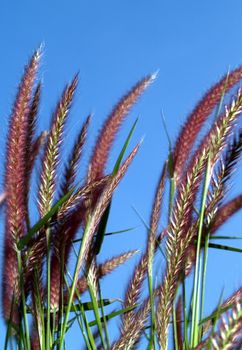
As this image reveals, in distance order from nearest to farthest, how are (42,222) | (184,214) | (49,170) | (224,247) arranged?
1. (184,214)
2. (42,222)
3. (49,170)
4. (224,247)

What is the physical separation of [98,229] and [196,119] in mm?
388

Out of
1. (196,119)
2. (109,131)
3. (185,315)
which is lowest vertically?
(185,315)

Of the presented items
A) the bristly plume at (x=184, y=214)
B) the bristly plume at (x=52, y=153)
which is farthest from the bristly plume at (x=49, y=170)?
the bristly plume at (x=184, y=214)

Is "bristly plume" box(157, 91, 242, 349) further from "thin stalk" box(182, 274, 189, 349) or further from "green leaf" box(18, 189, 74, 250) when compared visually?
"green leaf" box(18, 189, 74, 250)

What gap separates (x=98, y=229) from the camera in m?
1.79

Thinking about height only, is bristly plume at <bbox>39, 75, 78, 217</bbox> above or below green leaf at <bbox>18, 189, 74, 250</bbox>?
above

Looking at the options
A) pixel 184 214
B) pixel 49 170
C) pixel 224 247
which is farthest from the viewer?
pixel 224 247

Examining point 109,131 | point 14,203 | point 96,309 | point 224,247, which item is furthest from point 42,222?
point 224,247

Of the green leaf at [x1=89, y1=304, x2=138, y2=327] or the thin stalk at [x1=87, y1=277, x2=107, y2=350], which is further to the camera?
the green leaf at [x1=89, y1=304, x2=138, y2=327]

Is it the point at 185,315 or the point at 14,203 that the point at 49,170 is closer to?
the point at 14,203

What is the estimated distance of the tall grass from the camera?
150cm

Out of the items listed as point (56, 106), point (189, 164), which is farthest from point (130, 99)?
point (189, 164)

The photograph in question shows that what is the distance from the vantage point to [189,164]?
1.59 m

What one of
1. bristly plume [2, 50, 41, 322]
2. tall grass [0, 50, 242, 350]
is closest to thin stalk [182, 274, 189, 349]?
tall grass [0, 50, 242, 350]
